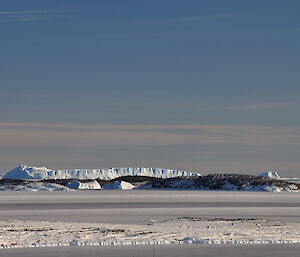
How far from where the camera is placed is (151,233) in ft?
70.0

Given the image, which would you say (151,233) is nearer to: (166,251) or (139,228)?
(139,228)

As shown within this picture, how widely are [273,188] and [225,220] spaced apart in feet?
176

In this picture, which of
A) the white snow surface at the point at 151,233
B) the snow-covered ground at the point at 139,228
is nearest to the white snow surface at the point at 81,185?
the snow-covered ground at the point at 139,228

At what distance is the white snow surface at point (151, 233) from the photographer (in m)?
19.0

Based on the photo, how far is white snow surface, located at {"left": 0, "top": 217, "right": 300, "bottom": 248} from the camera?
18984 mm

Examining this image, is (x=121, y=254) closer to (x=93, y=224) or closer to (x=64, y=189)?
(x=93, y=224)

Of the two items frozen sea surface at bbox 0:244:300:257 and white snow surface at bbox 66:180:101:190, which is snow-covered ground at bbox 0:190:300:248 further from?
white snow surface at bbox 66:180:101:190

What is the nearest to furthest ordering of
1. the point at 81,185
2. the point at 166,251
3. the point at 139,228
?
the point at 166,251 < the point at 139,228 < the point at 81,185

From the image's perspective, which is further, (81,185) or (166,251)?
(81,185)

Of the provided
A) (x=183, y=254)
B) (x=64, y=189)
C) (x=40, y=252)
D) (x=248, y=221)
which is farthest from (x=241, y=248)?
(x=64, y=189)

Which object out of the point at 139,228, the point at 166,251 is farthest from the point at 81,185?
the point at 166,251

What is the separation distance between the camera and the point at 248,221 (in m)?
27.2

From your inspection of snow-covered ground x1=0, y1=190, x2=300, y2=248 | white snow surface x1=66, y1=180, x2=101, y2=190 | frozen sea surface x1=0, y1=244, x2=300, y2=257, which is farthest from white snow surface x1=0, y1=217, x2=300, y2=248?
white snow surface x1=66, y1=180, x2=101, y2=190

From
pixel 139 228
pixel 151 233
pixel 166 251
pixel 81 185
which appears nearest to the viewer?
pixel 166 251
